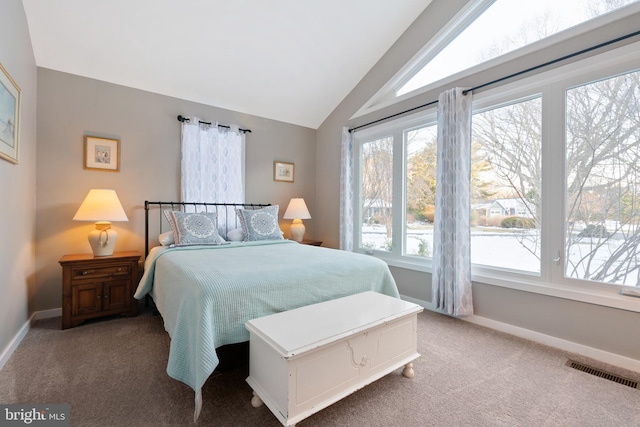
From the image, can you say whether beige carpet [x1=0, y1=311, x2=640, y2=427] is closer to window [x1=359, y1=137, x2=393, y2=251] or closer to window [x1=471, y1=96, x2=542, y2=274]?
window [x1=471, y1=96, x2=542, y2=274]

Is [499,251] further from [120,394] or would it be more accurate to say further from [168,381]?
[120,394]

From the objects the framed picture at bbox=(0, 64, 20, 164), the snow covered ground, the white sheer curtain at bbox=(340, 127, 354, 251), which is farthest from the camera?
the white sheer curtain at bbox=(340, 127, 354, 251)

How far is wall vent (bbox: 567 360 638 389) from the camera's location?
1.80m

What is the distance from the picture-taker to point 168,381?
1.79 meters

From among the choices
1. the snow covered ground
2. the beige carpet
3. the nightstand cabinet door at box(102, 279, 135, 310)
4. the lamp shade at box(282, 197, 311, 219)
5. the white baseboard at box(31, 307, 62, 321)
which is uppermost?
the lamp shade at box(282, 197, 311, 219)

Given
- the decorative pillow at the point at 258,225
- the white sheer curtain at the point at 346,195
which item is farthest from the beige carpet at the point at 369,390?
the white sheer curtain at the point at 346,195

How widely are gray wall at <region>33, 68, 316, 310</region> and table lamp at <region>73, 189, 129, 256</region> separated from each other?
0.34 m

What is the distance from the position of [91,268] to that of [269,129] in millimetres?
2765

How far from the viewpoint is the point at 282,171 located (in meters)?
4.43

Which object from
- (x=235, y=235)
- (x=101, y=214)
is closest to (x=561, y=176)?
(x=235, y=235)

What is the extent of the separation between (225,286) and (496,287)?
2416mm

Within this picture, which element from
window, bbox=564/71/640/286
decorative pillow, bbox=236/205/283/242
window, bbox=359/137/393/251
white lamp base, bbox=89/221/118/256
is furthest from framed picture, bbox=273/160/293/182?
window, bbox=564/71/640/286

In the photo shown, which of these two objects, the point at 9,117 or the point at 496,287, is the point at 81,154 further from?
the point at 496,287

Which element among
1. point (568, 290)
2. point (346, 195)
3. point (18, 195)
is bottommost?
point (568, 290)
